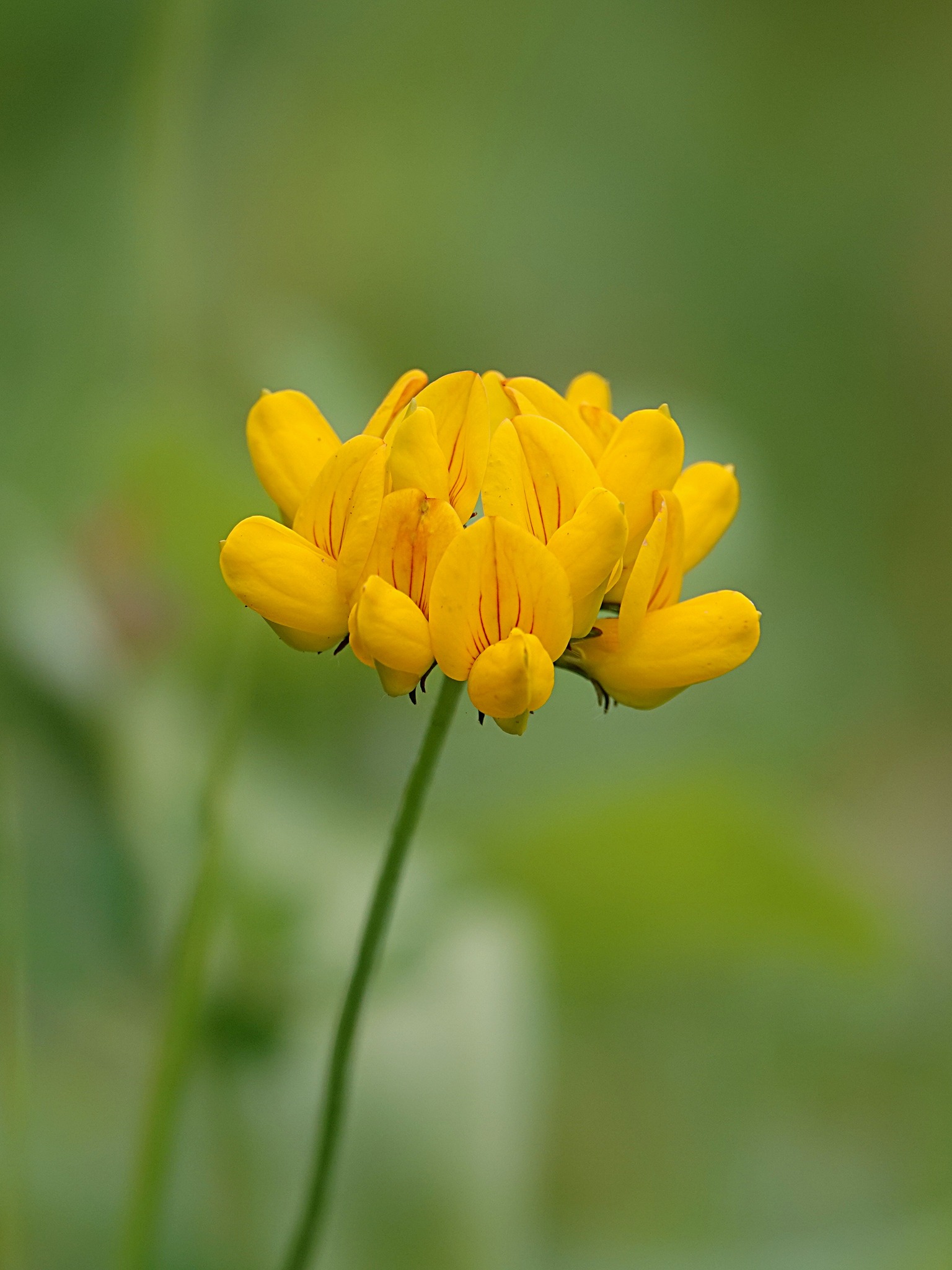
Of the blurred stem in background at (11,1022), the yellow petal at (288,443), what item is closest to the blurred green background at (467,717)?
the blurred stem in background at (11,1022)

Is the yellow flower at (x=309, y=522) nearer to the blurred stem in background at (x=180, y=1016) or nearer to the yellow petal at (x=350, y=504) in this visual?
the yellow petal at (x=350, y=504)

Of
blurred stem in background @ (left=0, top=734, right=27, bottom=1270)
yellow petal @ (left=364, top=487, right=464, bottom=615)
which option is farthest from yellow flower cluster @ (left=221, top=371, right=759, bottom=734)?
blurred stem in background @ (left=0, top=734, right=27, bottom=1270)

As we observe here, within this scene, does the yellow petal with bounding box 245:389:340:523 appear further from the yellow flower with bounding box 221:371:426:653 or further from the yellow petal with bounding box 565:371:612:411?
the yellow petal with bounding box 565:371:612:411

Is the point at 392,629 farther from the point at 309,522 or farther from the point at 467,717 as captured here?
the point at 467,717

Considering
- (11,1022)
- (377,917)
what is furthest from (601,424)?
(11,1022)

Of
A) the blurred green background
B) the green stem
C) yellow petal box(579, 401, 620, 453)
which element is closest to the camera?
the green stem

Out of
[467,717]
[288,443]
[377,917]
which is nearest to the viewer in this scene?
[377,917]

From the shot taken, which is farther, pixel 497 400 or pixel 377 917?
pixel 497 400
